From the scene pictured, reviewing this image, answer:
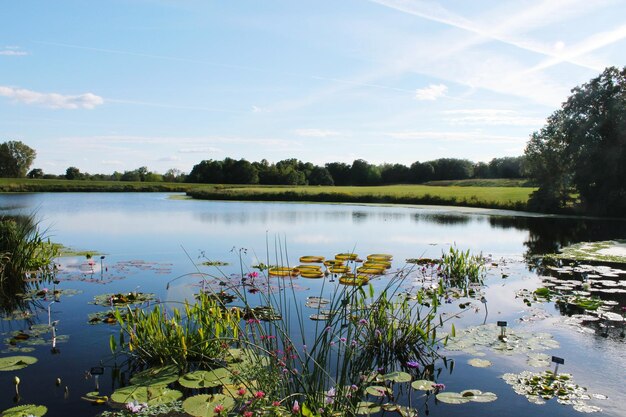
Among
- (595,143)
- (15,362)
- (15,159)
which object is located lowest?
(15,362)

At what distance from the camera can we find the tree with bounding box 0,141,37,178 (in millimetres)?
88625

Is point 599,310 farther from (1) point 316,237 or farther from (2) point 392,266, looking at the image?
(1) point 316,237

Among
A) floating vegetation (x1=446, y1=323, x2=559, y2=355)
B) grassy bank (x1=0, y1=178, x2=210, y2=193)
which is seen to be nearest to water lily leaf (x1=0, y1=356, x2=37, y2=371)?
floating vegetation (x1=446, y1=323, x2=559, y2=355)

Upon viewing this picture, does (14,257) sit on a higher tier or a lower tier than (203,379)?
higher

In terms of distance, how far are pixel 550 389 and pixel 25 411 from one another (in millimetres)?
5805

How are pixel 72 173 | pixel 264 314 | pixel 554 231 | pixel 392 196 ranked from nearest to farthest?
1. pixel 264 314
2. pixel 554 231
3. pixel 392 196
4. pixel 72 173

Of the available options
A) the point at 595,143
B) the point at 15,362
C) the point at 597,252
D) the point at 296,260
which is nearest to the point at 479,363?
the point at 15,362

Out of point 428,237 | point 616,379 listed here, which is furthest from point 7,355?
point 428,237

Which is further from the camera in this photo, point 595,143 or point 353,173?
A: point 353,173

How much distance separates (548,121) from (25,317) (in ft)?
118

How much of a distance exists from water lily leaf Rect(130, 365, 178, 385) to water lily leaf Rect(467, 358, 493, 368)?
393 centimetres

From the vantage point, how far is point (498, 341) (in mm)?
7543

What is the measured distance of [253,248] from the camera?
17.3 meters

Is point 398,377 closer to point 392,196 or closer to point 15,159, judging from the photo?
point 392,196
